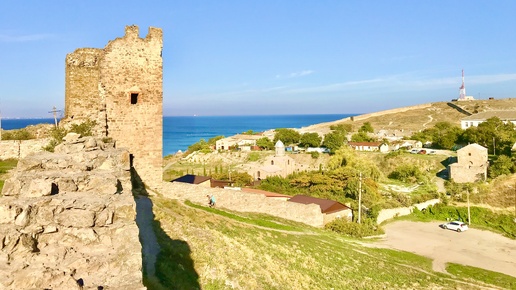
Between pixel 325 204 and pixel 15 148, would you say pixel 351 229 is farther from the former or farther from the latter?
pixel 15 148

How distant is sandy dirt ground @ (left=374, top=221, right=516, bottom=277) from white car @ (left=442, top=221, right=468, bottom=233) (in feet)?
1.20

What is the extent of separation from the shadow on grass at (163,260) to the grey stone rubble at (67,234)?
231 centimetres

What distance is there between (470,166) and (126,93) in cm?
3680

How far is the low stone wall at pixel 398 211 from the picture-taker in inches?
1207

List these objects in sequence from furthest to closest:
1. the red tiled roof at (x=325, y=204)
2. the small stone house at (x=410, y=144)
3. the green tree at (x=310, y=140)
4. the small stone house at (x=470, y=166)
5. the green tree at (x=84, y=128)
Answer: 1. the green tree at (x=310, y=140)
2. the small stone house at (x=410, y=144)
3. the small stone house at (x=470, y=166)
4. the red tiled roof at (x=325, y=204)
5. the green tree at (x=84, y=128)

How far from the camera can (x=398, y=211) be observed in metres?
32.5

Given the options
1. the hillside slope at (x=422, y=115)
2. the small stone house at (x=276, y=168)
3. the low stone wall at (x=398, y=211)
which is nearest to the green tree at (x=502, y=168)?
the low stone wall at (x=398, y=211)

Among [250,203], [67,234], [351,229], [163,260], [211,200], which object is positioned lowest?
[351,229]

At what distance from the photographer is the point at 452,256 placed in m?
22.5

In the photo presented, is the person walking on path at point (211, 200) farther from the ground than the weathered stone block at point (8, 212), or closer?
closer

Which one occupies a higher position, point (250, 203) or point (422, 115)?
point (422, 115)

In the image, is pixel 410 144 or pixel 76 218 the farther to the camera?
pixel 410 144

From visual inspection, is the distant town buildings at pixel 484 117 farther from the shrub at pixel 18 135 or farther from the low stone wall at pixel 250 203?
the shrub at pixel 18 135

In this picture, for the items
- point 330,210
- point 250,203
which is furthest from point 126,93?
point 330,210
